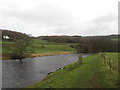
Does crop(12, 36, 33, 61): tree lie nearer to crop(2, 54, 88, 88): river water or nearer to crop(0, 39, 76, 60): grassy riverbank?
crop(0, 39, 76, 60): grassy riverbank

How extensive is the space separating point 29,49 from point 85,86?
186ft


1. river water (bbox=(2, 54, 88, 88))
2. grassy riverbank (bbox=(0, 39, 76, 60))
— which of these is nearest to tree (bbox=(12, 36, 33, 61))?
grassy riverbank (bbox=(0, 39, 76, 60))

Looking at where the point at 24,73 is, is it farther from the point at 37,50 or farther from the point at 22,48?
the point at 37,50

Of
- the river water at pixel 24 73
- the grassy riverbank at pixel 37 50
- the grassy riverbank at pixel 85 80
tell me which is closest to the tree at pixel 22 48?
the grassy riverbank at pixel 37 50

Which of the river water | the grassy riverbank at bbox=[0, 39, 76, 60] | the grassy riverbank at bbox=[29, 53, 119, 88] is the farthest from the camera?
the grassy riverbank at bbox=[0, 39, 76, 60]

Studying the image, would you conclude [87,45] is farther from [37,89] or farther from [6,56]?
[37,89]

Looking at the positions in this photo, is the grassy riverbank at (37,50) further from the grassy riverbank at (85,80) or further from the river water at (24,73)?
the grassy riverbank at (85,80)

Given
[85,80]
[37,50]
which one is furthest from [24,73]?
[37,50]

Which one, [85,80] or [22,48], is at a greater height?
[22,48]

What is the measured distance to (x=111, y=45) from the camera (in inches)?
4203

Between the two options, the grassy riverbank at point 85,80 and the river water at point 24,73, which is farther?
the river water at point 24,73

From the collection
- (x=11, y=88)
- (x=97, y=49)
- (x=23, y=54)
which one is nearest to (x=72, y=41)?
(x=97, y=49)

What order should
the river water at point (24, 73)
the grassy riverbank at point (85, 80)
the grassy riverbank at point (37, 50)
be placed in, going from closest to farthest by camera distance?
the grassy riverbank at point (85, 80), the river water at point (24, 73), the grassy riverbank at point (37, 50)

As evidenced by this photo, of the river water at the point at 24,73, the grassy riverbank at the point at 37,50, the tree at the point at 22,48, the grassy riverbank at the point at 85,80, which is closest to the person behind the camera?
the grassy riverbank at the point at 85,80
